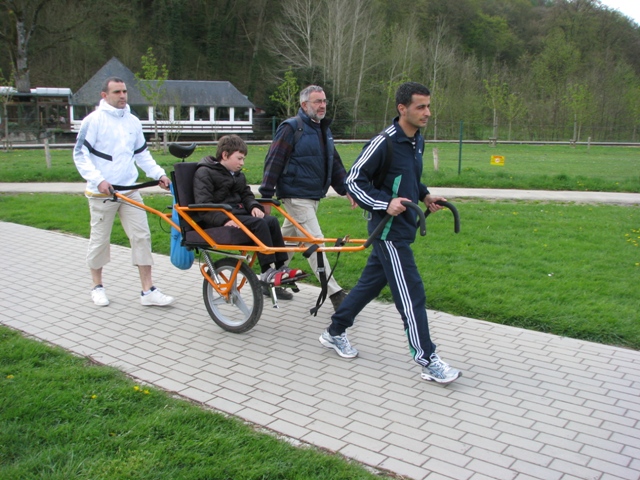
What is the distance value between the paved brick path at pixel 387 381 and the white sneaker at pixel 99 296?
0.26 feet

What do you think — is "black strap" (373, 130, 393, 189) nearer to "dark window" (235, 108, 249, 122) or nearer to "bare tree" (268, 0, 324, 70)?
"dark window" (235, 108, 249, 122)

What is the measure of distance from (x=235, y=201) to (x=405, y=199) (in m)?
1.83

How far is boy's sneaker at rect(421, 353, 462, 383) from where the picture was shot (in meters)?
4.62

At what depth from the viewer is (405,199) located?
4.48 meters

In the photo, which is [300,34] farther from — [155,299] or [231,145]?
[231,145]

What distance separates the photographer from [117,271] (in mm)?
7801

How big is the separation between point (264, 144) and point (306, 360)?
36814mm

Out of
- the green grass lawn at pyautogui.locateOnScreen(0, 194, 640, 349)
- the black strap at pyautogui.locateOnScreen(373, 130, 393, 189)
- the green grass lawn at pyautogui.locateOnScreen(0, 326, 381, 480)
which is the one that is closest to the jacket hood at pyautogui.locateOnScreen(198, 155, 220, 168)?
the black strap at pyautogui.locateOnScreen(373, 130, 393, 189)

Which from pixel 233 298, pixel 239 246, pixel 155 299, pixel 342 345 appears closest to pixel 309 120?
pixel 239 246

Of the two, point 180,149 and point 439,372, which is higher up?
point 180,149

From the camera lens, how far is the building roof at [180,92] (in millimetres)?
47656

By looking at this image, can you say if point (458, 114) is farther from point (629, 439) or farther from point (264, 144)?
point (629, 439)

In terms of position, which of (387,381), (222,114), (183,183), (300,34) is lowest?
(387,381)

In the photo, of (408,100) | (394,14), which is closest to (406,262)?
(408,100)
